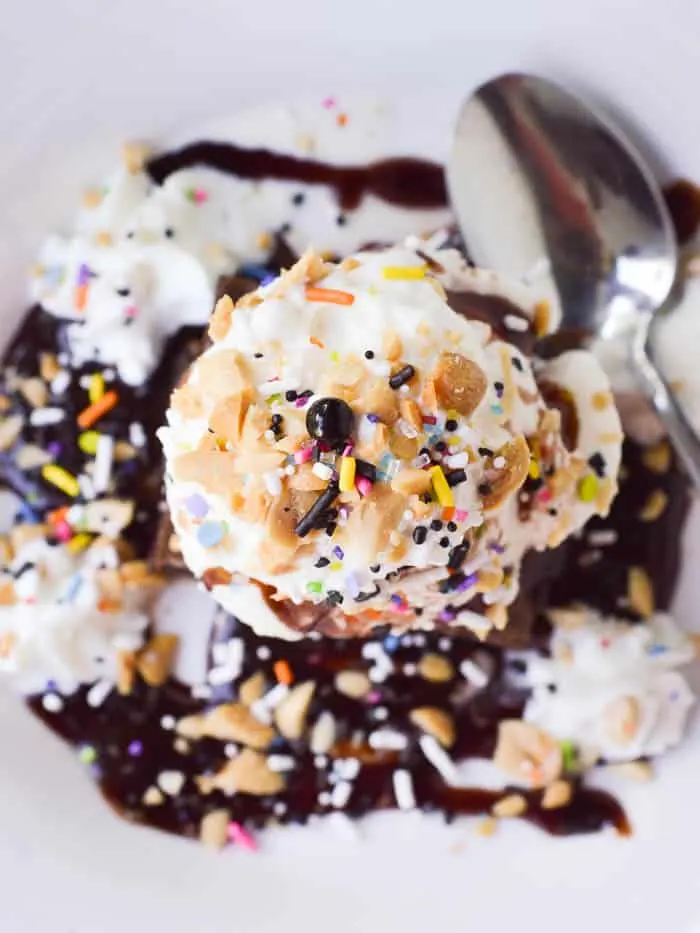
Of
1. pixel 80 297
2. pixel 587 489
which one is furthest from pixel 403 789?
pixel 80 297

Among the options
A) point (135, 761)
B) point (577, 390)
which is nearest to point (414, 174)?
point (577, 390)

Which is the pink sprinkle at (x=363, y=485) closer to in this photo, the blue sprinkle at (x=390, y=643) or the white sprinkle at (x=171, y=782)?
the blue sprinkle at (x=390, y=643)

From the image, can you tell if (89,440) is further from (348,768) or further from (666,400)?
(666,400)

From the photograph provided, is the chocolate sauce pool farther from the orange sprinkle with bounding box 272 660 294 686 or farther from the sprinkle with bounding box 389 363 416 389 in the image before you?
the sprinkle with bounding box 389 363 416 389

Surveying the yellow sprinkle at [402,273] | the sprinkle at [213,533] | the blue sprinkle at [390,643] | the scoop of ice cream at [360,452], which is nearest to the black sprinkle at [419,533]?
the scoop of ice cream at [360,452]

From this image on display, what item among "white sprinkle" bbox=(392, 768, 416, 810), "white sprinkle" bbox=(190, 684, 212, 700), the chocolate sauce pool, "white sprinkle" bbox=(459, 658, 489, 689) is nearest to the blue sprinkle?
the chocolate sauce pool

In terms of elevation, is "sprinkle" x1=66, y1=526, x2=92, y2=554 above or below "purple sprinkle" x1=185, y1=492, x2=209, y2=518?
below
